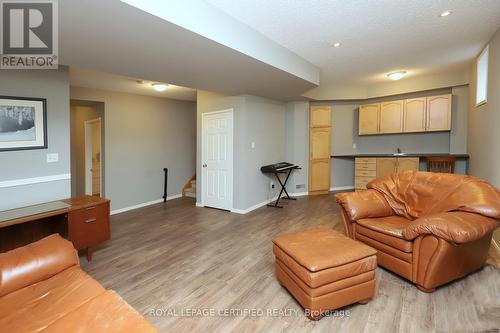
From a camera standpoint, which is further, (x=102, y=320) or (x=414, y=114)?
(x=414, y=114)

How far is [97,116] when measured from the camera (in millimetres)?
5207

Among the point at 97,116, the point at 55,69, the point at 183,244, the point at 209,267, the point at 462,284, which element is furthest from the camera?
the point at 97,116

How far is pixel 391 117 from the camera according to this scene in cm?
597

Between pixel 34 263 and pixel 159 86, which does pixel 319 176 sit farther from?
pixel 34 263

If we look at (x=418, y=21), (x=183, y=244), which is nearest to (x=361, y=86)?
(x=418, y=21)

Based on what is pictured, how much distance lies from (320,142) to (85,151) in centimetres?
546

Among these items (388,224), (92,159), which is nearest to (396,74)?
(388,224)

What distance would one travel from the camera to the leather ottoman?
1888 mm

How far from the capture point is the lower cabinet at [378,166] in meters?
5.58

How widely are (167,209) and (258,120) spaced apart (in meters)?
2.58

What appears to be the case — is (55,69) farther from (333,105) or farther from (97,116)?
(333,105)

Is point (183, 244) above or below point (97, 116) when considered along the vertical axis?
below

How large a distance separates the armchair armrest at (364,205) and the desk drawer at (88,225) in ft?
8.86

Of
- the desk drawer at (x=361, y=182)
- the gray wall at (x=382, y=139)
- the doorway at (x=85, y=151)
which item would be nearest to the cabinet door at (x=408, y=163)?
the gray wall at (x=382, y=139)
